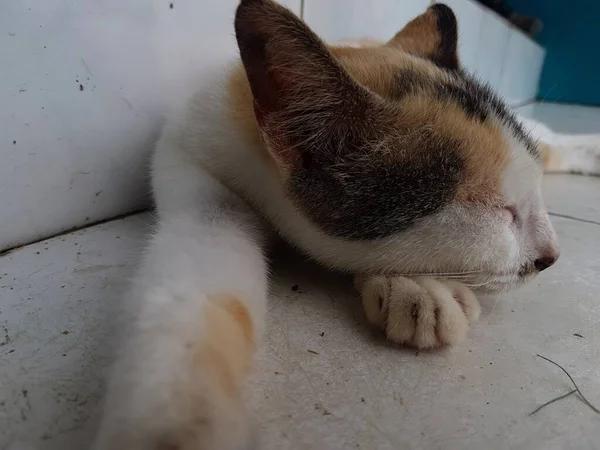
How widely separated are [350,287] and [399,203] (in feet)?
0.67

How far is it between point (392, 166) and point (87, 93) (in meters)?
0.63

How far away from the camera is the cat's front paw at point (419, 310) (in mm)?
583

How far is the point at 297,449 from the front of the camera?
45cm

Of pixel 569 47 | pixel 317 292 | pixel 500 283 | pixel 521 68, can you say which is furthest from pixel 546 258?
pixel 569 47

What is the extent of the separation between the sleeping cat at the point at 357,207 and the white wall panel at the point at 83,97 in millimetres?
320

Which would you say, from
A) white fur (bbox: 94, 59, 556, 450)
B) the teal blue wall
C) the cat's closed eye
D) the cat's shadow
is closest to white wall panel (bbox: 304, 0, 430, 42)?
white fur (bbox: 94, 59, 556, 450)

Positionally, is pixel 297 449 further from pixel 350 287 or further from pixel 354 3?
pixel 354 3

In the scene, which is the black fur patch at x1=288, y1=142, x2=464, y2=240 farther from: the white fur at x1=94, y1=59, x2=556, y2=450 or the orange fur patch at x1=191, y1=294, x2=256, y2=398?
the orange fur patch at x1=191, y1=294, x2=256, y2=398

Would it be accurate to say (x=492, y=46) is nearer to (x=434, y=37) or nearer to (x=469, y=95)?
(x=434, y=37)

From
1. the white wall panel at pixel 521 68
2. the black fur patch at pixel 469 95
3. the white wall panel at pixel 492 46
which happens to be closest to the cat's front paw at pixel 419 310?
the black fur patch at pixel 469 95

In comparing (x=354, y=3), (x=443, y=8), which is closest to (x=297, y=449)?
(x=443, y=8)

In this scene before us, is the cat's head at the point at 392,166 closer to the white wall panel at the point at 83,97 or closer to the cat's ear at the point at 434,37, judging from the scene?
the cat's ear at the point at 434,37

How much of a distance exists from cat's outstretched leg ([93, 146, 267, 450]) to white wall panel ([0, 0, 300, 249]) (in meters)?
0.30

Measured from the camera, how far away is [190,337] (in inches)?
17.6
